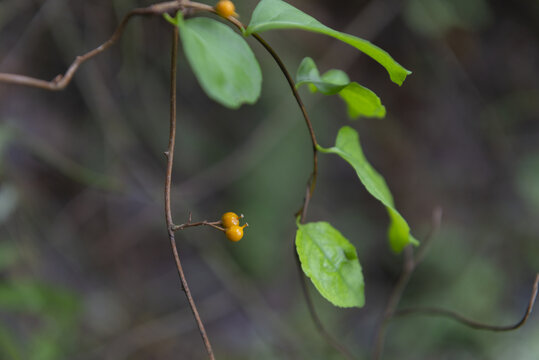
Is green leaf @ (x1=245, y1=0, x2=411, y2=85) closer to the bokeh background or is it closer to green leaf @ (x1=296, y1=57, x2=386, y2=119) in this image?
green leaf @ (x1=296, y1=57, x2=386, y2=119)

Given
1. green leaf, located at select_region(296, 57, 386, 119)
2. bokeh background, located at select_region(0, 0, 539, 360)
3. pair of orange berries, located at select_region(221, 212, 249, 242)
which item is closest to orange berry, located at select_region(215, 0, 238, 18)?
green leaf, located at select_region(296, 57, 386, 119)

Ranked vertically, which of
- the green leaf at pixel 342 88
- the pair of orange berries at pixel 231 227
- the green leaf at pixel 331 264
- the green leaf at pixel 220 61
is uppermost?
the green leaf at pixel 220 61

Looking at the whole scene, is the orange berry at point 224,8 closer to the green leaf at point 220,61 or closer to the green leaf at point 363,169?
the green leaf at point 220,61

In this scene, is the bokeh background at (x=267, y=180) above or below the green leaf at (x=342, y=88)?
below

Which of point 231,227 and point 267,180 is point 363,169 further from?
point 267,180

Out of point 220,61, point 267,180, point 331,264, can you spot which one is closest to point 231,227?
point 331,264

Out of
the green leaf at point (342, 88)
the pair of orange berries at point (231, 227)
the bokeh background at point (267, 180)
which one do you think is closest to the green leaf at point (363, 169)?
the green leaf at point (342, 88)
